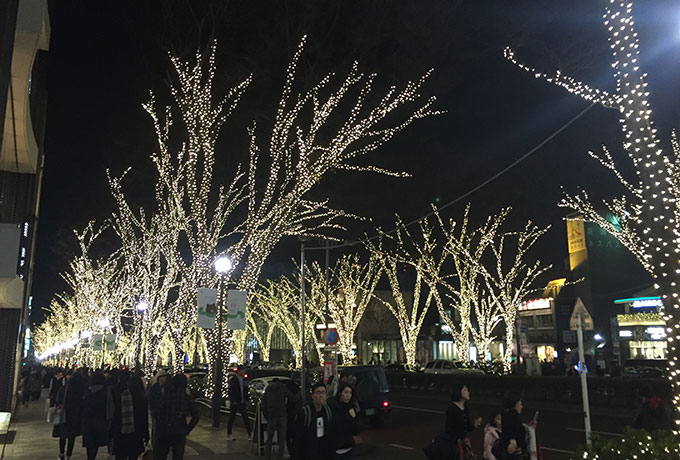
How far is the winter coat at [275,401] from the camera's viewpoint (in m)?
10.1

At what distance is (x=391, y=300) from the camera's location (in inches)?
2356

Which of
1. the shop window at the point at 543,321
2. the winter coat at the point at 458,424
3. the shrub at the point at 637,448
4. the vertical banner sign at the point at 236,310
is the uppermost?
the shop window at the point at 543,321

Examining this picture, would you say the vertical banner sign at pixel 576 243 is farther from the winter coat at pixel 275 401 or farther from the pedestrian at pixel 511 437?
the pedestrian at pixel 511 437

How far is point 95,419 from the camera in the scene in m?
9.28

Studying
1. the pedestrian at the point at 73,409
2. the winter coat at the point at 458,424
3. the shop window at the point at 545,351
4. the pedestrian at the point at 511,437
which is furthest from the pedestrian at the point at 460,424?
the shop window at the point at 545,351

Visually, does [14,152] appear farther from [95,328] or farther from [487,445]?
[95,328]

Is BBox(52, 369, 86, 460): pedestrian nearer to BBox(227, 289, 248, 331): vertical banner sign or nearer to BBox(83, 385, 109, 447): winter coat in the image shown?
BBox(83, 385, 109, 447): winter coat

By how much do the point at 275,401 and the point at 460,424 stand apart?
4135 millimetres

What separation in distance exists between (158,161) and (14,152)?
4512 mm

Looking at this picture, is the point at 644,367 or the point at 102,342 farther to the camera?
the point at 644,367

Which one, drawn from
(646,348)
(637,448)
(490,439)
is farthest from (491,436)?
(646,348)

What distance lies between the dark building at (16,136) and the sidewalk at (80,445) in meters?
3.63

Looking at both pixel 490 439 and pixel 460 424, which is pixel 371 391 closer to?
pixel 460 424

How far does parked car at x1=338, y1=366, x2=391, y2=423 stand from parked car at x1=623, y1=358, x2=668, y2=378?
609 inches
